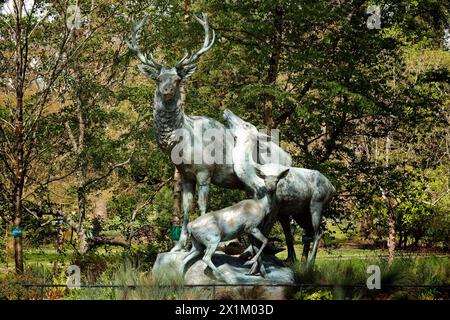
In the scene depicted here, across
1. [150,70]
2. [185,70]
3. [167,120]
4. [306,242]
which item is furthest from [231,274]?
[150,70]

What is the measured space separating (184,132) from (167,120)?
40cm

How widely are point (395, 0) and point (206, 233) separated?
13422mm

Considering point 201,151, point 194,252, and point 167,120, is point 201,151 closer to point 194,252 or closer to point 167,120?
point 167,120

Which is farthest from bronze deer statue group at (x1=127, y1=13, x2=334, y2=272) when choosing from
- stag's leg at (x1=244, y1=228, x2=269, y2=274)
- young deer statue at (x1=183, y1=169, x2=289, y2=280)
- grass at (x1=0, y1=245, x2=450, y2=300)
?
grass at (x1=0, y1=245, x2=450, y2=300)

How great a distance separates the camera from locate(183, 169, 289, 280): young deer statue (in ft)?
35.4

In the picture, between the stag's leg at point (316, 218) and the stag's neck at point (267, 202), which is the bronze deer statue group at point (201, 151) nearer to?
the stag's leg at point (316, 218)

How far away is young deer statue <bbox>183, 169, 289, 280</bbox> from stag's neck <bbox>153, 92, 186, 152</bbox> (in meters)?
1.58

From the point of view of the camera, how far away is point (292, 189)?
1217 cm

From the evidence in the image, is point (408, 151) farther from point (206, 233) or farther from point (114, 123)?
point (206, 233)

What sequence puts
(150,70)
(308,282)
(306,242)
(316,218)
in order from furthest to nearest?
(306,242) → (316,218) → (150,70) → (308,282)

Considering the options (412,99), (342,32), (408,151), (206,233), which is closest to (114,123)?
(342,32)

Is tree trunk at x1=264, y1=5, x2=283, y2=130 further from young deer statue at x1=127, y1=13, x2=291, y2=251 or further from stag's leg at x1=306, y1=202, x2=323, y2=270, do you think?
young deer statue at x1=127, y1=13, x2=291, y2=251

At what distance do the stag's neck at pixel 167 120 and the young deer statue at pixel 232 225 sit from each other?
1579mm

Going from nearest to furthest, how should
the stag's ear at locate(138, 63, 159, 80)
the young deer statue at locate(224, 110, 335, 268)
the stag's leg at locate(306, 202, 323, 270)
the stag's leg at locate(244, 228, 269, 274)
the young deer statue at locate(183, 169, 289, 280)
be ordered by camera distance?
the young deer statue at locate(183, 169, 289, 280), the stag's leg at locate(244, 228, 269, 274), the stag's ear at locate(138, 63, 159, 80), the young deer statue at locate(224, 110, 335, 268), the stag's leg at locate(306, 202, 323, 270)
